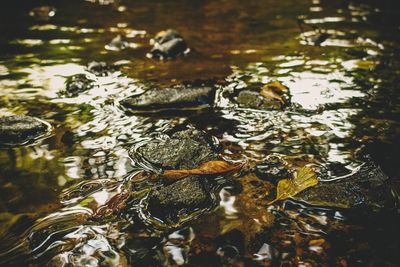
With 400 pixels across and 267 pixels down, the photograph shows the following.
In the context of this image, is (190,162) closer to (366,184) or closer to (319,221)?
(319,221)

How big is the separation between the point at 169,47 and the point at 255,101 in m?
1.64

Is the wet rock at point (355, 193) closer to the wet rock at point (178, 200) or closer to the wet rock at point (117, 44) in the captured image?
the wet rock at point (178, 200)

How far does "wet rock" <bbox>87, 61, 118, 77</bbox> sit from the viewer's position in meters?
3.68

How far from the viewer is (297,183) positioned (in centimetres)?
201

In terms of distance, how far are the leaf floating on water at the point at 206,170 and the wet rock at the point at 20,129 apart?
118cm

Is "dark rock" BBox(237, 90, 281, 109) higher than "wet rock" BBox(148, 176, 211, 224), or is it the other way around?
"dark rock" BBox(237, 90, 281, 109)

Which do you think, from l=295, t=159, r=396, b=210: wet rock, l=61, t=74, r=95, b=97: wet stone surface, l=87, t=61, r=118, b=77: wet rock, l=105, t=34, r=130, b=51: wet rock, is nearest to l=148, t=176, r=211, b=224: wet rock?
l=295, t=159, r=396, b=210: wet rock

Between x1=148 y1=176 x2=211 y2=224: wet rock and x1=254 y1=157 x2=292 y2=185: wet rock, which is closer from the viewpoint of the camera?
x1=148 y1=176 x2=211 y2=224: wet rock

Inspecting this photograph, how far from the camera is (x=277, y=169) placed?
7.25 feet

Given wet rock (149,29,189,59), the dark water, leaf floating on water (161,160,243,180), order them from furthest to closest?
wet rock (149,29,189,59), leaf floating on water (161,160,243,180), the dark water

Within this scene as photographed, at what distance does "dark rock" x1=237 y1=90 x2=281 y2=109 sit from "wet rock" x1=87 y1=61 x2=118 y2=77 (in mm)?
1545

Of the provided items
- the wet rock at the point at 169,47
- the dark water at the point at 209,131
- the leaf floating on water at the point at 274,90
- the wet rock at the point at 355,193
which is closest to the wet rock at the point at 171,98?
the dark water at the point at 209,131

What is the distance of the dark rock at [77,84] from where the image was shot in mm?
3307

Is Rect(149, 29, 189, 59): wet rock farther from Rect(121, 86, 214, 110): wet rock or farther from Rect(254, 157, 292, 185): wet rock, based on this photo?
Rect(254, 157, 292, 185): wet rock
